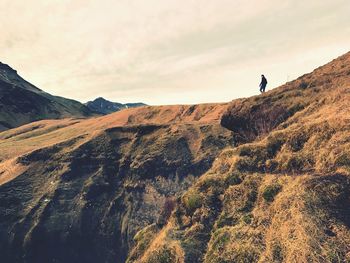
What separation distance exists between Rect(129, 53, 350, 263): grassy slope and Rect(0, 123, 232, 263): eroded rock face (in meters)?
28.5

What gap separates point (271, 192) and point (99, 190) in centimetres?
4102

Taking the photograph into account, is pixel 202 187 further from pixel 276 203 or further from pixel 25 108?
pixel 25 108

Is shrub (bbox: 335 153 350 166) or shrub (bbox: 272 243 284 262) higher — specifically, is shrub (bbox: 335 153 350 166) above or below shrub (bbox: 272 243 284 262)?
above

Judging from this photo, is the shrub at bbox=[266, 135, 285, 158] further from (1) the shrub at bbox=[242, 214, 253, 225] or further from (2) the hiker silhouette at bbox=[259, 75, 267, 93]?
(2) the hiker silhouette at bbox=[259, 75, 267, 93]

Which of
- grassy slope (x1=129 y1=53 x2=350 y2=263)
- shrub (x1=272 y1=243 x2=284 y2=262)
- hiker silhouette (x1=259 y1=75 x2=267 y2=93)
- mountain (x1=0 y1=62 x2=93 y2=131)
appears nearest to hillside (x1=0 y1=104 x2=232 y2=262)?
hiker silhouette (x1=259 y1=75 x2=267 y2=93)

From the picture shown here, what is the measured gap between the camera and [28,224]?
167 feet

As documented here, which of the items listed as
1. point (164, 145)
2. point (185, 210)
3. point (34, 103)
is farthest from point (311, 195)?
point (34, 103)

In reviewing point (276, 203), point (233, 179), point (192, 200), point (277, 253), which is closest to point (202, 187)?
point (192, 200)

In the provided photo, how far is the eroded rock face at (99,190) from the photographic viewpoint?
160 feet

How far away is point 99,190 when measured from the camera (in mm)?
54875

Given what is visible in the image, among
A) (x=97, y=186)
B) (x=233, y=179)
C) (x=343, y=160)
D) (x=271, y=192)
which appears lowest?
(x=97, y=186)

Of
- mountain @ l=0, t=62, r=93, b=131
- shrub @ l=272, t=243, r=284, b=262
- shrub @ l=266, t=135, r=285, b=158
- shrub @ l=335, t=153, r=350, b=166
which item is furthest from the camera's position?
mountain @ l=0, t=62, r=93, b=131

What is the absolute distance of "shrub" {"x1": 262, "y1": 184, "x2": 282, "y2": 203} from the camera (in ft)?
54.8

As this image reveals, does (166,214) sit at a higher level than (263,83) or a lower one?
lower
